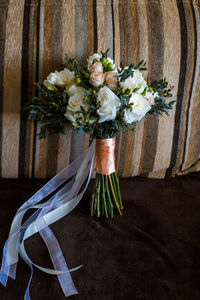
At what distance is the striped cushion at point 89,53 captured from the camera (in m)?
0.90

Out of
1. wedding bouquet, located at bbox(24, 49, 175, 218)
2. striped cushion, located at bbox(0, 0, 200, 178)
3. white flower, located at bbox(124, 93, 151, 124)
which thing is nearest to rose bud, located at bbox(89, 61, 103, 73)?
wedding bouquet, located at bbox(24, 49, 175, 218)

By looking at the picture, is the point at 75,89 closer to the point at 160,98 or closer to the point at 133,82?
the point at 133,82

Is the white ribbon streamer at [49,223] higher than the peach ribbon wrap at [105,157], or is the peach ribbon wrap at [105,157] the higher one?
the peach ribbon wrap at [105,157]

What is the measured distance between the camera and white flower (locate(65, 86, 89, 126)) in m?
0.68

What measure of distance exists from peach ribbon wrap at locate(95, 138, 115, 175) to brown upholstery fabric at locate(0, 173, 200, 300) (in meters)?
0.17

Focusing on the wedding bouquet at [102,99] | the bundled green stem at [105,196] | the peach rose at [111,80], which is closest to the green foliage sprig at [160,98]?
the wedding bouquet at [102,99]

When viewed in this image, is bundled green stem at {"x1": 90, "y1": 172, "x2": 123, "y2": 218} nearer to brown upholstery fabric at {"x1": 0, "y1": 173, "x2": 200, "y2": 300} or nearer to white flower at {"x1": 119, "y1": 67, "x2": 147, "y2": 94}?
brown upholstery fabric at {"x1": 0, "y1": 173, "x2": 200, "y2": 300}

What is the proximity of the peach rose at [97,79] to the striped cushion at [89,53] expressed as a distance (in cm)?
27

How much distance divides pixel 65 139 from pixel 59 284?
18.8 inches

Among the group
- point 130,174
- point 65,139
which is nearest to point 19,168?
point 65,139

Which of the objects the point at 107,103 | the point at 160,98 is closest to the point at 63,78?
the point at 107,103

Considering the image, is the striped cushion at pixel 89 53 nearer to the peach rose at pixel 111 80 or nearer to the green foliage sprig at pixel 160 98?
the green foliage sprig at pixel 160 98

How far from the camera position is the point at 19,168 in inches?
39.1

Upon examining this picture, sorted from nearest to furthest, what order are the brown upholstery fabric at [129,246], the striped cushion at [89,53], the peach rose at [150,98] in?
the brown upholstery fabric at [129,246] < the peach rose at [150,98] < the striped cushion at [89,53]
